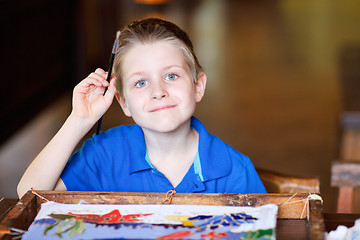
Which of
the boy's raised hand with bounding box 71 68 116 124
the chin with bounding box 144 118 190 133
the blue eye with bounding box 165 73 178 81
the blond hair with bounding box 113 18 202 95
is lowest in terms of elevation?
the chin with bounding box 144 118 190 133

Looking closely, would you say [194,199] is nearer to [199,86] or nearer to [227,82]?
[199,86]

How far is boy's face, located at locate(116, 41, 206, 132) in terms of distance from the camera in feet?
4.51

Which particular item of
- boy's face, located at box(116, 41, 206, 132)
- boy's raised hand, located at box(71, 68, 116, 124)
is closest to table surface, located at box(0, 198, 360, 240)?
boy's raised hand, located at box(71, 68, 116, 124)

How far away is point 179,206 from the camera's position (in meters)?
1.11

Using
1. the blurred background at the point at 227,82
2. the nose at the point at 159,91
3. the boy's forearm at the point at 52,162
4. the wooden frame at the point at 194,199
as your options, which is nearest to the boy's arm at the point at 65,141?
the boy's forearm at the point at 52,162

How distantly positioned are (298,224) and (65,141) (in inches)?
23.9

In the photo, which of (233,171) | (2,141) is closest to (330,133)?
(2,141)

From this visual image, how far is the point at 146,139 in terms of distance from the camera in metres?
1.55

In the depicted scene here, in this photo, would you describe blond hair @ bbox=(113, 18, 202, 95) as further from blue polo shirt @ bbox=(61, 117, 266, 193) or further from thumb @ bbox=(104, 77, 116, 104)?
blue polo shirt @ bbox=(61, 117, 266, 193)

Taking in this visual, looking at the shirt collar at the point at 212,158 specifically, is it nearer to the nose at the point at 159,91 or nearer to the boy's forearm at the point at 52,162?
the nose at the point at 159,91

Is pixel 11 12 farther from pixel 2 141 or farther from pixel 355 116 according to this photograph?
pixel 355 116

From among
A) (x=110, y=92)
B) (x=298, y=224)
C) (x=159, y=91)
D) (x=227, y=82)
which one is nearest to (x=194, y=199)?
(x=298, y=224)

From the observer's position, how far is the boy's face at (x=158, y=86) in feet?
4.51

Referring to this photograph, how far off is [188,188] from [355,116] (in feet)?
4.40
